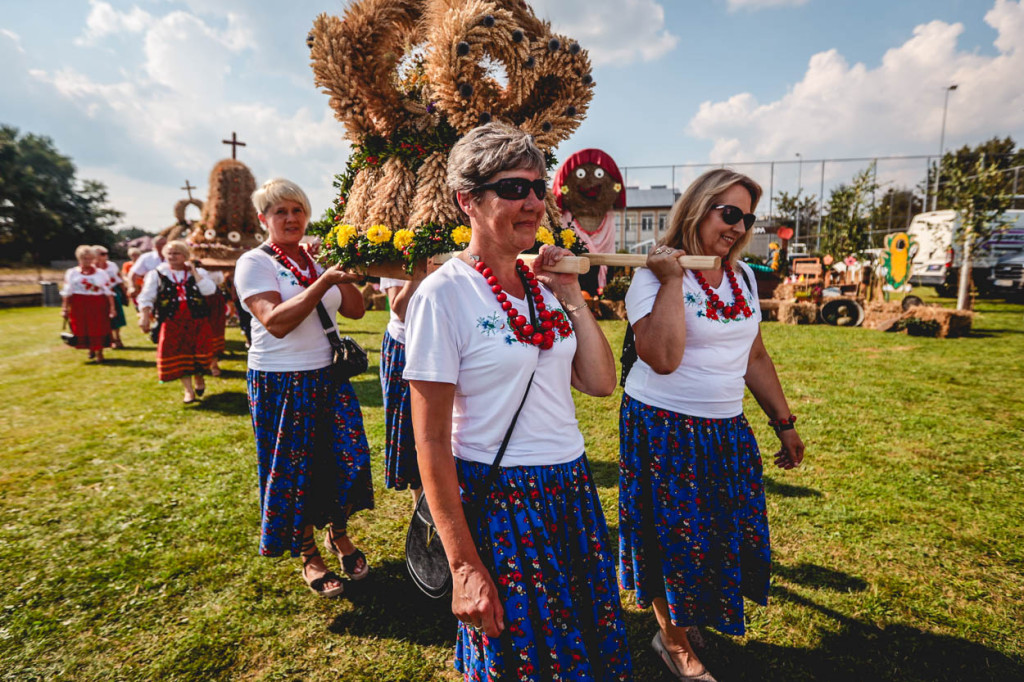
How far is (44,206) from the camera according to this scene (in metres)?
43.8

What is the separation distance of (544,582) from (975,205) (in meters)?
18.0

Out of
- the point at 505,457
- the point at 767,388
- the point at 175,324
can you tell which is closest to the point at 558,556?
the point at 505,457

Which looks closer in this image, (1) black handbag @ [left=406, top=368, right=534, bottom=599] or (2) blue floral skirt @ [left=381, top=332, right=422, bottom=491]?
(1) black handbag @ [left=406, top=368, right=534, bottom=599]

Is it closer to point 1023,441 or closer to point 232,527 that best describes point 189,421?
point 232,527

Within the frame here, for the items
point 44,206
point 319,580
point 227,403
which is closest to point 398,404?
point 319,580

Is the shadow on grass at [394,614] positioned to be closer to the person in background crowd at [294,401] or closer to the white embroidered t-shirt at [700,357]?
the person in background crowd at [294,401]

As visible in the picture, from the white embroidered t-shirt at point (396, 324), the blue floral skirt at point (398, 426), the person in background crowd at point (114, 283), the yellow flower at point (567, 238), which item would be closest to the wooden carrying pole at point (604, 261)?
the yellow flower at point (567, 238)

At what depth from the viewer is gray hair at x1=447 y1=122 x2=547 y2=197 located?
1553 millimetres

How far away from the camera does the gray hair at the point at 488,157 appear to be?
1.55m

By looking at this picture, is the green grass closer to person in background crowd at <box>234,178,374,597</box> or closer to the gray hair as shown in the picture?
person in background crowd at <box>234,178,374,597</box>

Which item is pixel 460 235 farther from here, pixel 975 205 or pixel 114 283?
pixel 975 205

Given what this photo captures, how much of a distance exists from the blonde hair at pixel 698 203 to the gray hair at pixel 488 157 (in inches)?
38.4

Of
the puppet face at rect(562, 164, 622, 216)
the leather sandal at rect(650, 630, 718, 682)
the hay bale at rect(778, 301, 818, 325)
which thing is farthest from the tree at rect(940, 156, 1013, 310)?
the leather sandal at rect(650, 630, 718, 682)

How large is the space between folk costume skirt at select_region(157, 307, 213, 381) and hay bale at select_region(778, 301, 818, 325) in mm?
12704
